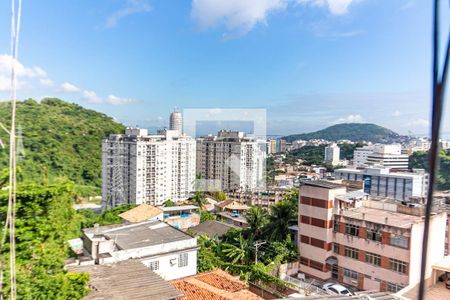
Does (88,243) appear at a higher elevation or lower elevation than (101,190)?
higher

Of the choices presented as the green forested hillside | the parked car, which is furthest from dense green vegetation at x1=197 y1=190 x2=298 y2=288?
the green forested hillside

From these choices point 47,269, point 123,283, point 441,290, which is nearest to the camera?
point 47,269

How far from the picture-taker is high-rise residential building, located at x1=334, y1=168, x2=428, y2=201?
23812mm

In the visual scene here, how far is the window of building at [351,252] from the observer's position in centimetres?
786

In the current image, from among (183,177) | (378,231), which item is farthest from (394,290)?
(183,177)

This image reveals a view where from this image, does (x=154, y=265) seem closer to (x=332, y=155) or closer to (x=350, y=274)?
(x=350, y=274)

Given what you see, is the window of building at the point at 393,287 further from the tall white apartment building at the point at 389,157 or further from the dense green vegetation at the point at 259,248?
the tall white apartment building at the point at 389,157

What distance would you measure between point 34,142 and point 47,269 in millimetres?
14828

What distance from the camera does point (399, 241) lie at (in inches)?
Answer: 278

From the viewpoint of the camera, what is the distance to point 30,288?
102 inches

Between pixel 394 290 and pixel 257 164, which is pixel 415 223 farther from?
pixel 257 164

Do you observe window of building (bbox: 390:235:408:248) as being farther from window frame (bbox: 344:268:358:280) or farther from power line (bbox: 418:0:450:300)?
power line (bbox: 418:0:450:300)

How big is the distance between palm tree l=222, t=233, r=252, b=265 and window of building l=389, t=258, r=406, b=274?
3.60 m

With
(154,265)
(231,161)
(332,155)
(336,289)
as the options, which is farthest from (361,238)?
(332,155)
